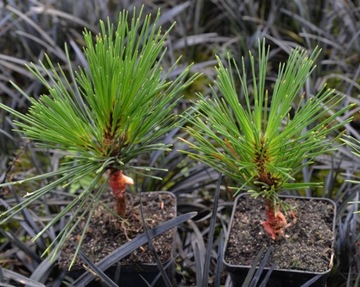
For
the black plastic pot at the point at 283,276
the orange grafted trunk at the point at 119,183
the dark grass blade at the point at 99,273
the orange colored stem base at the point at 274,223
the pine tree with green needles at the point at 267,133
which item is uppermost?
the pine tree with green needles at the point at 267,133

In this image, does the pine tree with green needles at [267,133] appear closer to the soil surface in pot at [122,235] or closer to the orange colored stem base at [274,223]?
the orange colored stem base at [274,223]

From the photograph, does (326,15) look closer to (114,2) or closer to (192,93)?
(192,93)

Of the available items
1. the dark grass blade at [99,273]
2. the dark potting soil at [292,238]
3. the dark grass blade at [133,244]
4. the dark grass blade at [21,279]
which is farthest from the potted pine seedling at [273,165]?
the dark grass blade at [21,279]

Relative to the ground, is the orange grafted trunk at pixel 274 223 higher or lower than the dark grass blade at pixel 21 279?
higher

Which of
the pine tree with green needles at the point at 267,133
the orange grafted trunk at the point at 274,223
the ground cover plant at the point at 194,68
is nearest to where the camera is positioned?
the pine tree with green needles at the point at 267,133

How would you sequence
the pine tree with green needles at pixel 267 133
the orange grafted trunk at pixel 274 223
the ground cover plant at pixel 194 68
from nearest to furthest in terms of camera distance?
the pine tree with green needles at pixel 267 133
the orange grafted trunk at pixel 274 223
the ground cover plant at pixel 194 68

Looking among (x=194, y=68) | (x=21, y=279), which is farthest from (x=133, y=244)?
(x=194, y=68)

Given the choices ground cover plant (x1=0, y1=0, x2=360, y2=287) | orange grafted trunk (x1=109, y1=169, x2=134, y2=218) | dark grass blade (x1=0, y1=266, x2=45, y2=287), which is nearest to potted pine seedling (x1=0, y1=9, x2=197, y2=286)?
orange grafted trunk (x1=109, y1=169, x2=134, y2=218)

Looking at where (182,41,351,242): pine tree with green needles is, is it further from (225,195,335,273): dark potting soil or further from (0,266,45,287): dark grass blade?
(0,266,45,287): dark grass blade

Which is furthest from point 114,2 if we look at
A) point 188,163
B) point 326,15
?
point 188,163
